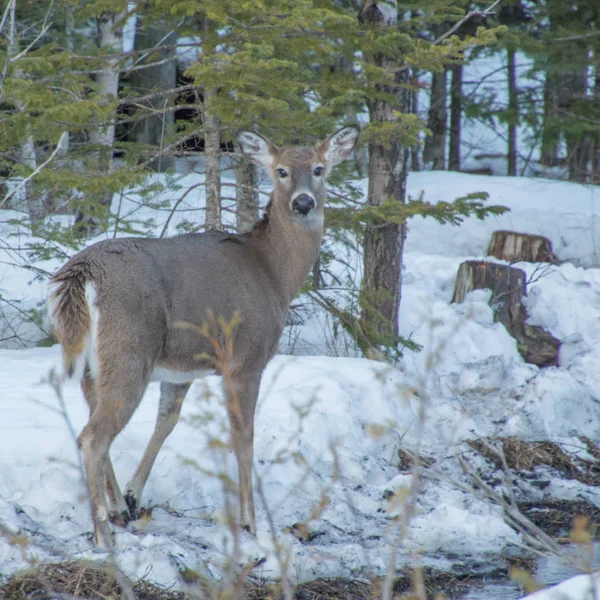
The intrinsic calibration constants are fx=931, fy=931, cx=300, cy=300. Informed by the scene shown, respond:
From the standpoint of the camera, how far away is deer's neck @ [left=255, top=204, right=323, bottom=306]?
608 cm

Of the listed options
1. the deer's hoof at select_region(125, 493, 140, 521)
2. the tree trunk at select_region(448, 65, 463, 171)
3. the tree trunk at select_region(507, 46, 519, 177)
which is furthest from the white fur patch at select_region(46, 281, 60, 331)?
the tree trunk at select_region(448, 65, 463, 171)

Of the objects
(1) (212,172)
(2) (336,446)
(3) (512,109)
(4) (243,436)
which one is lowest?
(2) (336,446)

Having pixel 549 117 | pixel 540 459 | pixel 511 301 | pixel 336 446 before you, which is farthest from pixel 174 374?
pixel 549 117

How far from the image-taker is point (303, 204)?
19.9 ft

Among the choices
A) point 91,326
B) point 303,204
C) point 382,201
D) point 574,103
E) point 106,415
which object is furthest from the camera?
point 574,103

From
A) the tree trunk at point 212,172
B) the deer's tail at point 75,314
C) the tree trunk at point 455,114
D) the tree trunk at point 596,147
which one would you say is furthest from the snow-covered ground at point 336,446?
the tree trunk at point 455,114

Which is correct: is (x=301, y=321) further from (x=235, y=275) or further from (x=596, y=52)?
(x=596, y=52)

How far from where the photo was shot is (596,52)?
46.3ft

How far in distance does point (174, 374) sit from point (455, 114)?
15276 millimetres

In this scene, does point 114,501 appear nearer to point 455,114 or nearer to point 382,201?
point 382,201

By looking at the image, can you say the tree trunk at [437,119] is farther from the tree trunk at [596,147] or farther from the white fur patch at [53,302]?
the white fur patch at [53,302]

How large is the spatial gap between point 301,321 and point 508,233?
181 inches

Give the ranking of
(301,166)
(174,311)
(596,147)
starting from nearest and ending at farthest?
(174,311)
(301,166)
(596,147)

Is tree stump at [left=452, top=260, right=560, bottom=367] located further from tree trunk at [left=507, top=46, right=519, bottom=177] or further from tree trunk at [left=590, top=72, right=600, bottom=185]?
tree trunk at [left=507, top=46, right=519, bottom=177]
